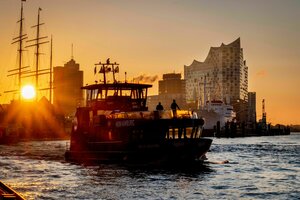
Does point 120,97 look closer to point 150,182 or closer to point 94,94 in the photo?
point 94,94

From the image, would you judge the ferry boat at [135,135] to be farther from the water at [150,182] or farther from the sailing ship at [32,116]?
the sailing ship at [32,116]

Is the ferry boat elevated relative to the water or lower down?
elevated

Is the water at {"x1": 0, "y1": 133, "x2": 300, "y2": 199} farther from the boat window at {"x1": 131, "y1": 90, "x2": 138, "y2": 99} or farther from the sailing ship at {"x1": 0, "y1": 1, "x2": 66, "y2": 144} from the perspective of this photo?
the sailing ship at {"x1": 0, "y1": 1, "x2": 66, "y2": 144}

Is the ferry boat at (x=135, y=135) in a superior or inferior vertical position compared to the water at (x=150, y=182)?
superior

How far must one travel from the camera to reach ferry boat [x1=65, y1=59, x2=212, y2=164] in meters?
37.0

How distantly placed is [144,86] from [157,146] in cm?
890

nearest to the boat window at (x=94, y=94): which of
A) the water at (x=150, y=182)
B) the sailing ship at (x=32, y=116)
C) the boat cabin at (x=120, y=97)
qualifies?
the boat cabin at (x=120, y=97)

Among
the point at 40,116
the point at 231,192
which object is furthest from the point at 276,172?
the point at 40,116

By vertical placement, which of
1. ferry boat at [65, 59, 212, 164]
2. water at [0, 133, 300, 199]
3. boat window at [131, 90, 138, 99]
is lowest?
water at [0, 133, 300, 199]

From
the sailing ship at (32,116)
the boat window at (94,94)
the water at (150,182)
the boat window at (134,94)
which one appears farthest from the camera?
the sailing ship at (32,116)

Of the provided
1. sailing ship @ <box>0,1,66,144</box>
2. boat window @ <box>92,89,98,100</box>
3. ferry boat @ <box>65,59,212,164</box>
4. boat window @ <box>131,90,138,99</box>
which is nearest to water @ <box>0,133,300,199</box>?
ferry boat @ <box>65,59,212,164</box>

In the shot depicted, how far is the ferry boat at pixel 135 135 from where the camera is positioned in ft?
121

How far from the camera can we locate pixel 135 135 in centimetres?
3734

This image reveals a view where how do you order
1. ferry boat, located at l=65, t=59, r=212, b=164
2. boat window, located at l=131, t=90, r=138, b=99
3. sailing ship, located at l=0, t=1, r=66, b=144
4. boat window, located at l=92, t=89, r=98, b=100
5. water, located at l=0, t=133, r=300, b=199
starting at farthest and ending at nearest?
1. sailing ship, located at l=0, t=1, r=66, b=144
2. boat window, located at l=92, t=89, r=98, b=100
3. boat window, located at l=131, t=90, r=138, b=99
4. ferry boat, located at l=65, t=59, r=212, b=164
5. water, located at l=0, t=133, r=300, b=199
